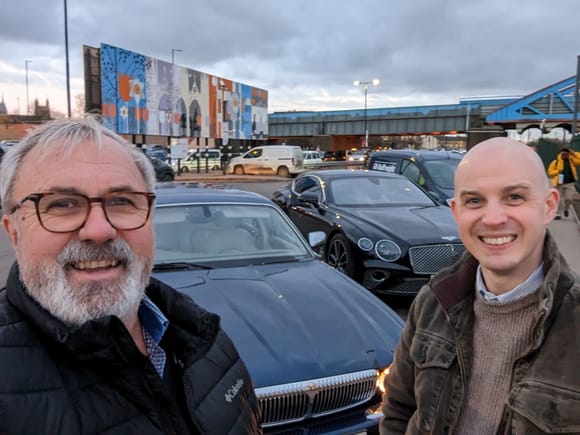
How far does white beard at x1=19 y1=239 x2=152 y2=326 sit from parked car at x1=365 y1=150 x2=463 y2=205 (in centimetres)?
900

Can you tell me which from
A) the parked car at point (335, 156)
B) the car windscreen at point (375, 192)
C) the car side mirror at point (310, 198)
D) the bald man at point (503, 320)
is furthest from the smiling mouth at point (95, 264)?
the parked car at point (335, 156)

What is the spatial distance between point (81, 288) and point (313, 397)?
5.11 ft

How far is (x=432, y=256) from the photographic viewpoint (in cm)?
580

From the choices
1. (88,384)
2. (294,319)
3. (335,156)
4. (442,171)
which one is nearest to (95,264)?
(88,384)

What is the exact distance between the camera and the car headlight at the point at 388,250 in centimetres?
579

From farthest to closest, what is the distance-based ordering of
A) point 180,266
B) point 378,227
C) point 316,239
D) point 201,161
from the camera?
point 201,161 < point 378,227 < point 316,239 < point 180,266

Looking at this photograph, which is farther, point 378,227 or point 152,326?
point 378,227

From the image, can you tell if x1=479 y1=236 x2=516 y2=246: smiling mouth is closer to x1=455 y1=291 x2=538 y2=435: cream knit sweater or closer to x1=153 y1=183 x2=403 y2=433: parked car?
x1=455 y1=291 x2=538 y2=435: cream knit sweater

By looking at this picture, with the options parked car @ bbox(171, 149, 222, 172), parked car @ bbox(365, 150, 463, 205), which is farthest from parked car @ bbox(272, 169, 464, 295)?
parked car @ bbox(171, 149, 222, 172)

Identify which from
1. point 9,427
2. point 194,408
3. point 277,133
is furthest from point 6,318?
point 277,133

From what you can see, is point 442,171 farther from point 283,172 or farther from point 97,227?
point 283,172

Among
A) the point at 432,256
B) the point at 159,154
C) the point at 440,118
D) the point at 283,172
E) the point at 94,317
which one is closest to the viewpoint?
the point at 94,317

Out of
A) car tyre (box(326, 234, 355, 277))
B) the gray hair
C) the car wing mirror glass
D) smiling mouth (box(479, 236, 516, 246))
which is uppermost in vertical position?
the gray hair

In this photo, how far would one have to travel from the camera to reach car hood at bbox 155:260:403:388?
2652 millimetres
